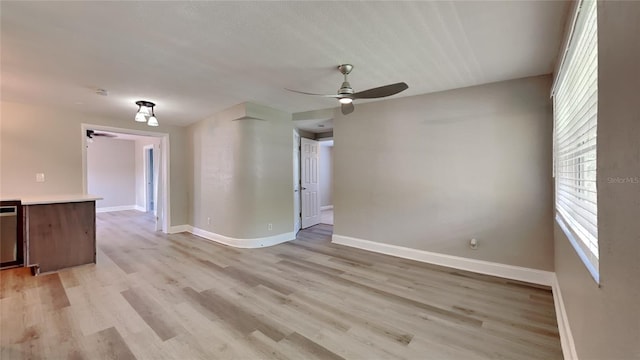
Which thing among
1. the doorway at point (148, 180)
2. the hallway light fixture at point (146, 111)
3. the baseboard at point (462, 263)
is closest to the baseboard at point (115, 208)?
the doorway at point (148, 180)

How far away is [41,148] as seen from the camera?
13.9ft

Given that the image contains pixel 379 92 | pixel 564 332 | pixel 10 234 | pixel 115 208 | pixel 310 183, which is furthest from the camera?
pixel 115 208

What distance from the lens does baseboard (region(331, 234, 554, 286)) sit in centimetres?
303

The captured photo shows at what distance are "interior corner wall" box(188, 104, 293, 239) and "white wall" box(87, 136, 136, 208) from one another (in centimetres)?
531

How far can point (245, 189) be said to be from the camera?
4566 mm

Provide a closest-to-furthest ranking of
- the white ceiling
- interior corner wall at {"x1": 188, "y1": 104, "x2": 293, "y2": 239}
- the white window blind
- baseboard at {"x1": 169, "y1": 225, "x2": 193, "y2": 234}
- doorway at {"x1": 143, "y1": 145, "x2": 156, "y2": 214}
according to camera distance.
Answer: the white window blind < the white ceiling < interior corner wall at {"x1": 188, "y1": 104, "x2": 293, "y2": 239} < baseboard at {"x1": 169, "y1": 225, "x2": 193, "y2": 234} < doorway at {"x1": 143, "y1": 145, "x2": 156, "y2": 214}

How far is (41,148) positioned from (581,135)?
672 centimetres

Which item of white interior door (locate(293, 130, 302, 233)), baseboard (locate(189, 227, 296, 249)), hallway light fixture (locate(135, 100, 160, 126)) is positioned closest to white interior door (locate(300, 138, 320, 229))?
white interior door (locate(293, 130, 302, 233))

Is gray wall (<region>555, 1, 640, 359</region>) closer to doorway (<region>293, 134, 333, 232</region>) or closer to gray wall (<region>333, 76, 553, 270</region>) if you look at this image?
gray wall (<region>333, 76, 553, 270</region>)

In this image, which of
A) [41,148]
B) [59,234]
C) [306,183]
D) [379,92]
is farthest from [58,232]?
[379,92]

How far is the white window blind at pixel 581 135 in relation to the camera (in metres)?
1.39

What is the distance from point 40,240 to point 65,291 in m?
1.05

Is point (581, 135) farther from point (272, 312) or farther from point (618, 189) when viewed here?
point (272, 312)

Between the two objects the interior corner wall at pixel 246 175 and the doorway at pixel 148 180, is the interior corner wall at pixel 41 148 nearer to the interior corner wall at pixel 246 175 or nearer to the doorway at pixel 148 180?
the interior corner wall at pixel 246 175
